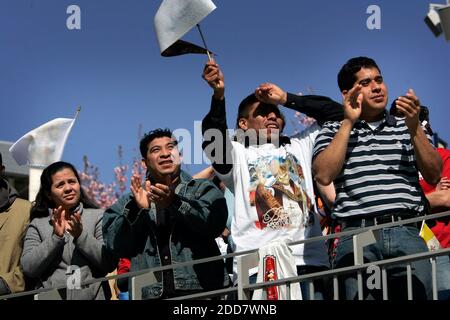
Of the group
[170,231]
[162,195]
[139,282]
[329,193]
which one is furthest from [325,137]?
[139,282]

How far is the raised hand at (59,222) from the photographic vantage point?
725 centimetres

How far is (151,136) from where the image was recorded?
288 inches

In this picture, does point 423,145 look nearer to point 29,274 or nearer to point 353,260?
point 353,260

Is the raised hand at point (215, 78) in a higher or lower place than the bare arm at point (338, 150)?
higher

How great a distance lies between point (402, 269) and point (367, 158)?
70cm

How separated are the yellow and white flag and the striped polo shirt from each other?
410mm

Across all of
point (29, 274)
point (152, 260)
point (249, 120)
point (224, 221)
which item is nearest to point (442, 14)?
point (249, 120)

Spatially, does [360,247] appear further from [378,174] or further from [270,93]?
[270,93]

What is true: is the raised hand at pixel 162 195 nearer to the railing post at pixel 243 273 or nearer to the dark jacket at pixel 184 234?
the dark jacket at pixel 184 234

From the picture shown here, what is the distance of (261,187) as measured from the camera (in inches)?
270

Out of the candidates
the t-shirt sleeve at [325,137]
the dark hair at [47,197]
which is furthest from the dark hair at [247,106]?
the dark hair at [47,197]

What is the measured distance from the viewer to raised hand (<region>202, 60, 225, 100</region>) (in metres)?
6.87

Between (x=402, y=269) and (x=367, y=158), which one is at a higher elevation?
(x=367, y=158)

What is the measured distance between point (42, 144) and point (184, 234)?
2.46m
